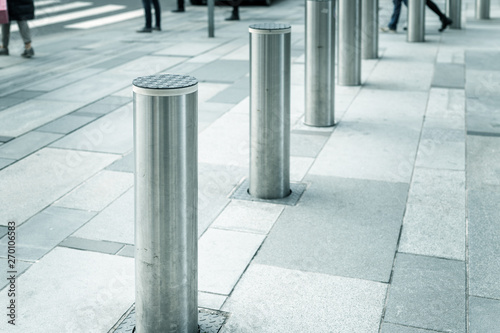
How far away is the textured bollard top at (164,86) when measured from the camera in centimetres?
290

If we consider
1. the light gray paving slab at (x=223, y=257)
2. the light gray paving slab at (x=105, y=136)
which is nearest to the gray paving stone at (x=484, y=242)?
the light gray paving slab at (x=223, y=257)

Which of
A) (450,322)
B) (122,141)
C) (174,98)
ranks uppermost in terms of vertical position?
(174,98)

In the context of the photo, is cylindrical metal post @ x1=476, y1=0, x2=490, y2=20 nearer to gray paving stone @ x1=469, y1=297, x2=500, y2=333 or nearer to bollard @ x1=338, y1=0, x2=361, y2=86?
bollard @ x1=338, y1=0, x2=361, y2=86

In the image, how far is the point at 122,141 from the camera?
6551 mm

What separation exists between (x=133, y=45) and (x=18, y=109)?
15.1 ft

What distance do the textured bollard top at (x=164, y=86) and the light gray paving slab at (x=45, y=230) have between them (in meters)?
1.60

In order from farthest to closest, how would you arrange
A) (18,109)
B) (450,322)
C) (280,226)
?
(18,109) → (280,226) → (450,322)

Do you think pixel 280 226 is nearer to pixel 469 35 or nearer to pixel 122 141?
pixel 122 141

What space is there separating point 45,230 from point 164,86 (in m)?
2.00

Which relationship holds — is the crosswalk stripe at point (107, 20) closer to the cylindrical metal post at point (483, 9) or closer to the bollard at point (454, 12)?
the bollard at point (454, 12)

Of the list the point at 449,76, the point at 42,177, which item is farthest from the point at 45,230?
the point at 449,76

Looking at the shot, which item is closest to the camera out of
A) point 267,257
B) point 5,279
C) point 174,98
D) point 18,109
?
point 174,98

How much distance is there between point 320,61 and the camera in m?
6.65

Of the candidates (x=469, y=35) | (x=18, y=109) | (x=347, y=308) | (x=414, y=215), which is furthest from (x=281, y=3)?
(x=347, y=308)
